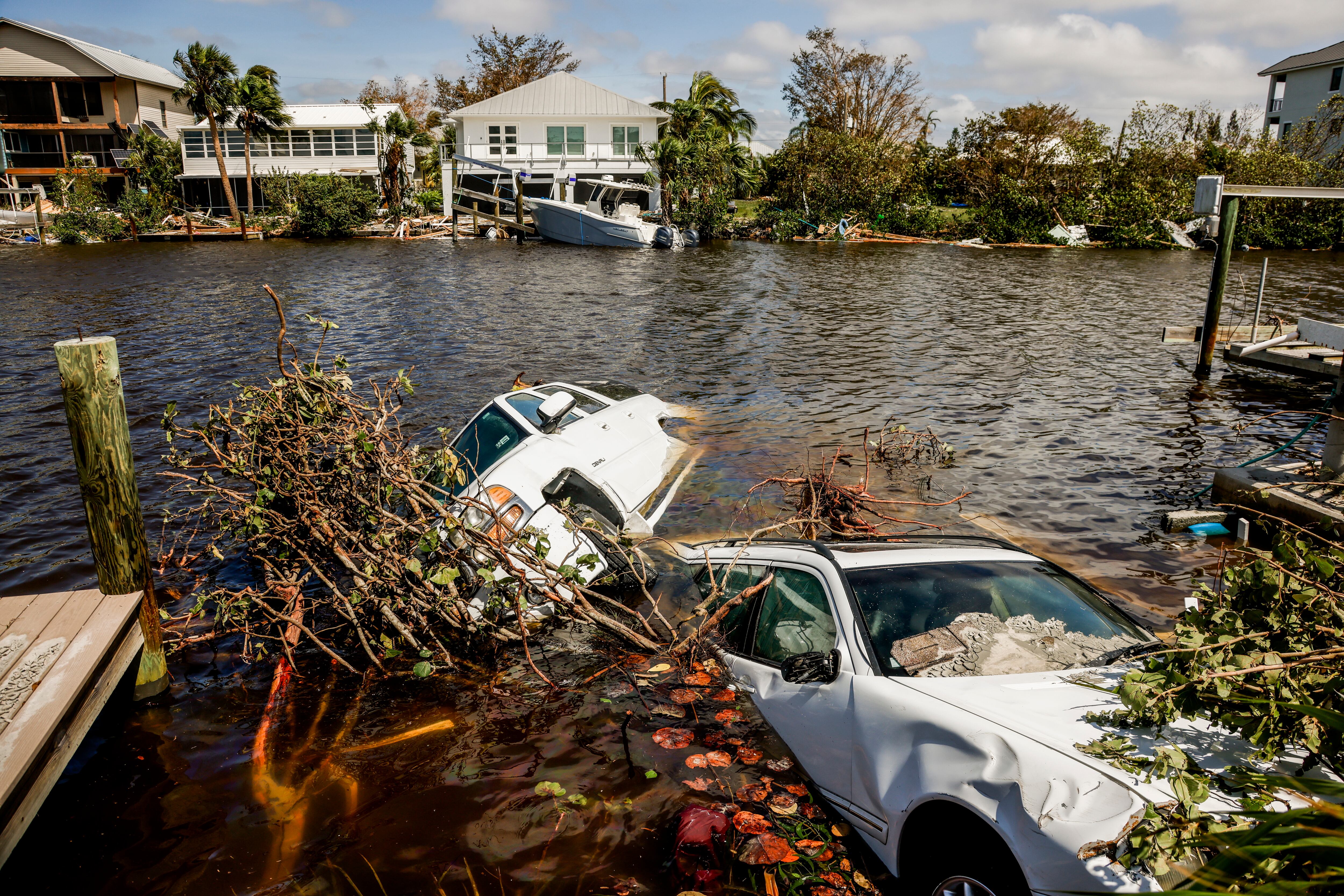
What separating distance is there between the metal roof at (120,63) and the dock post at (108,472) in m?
58.2

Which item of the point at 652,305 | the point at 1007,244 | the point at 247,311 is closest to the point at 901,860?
the point at 652,305

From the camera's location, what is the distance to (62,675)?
16.6ft

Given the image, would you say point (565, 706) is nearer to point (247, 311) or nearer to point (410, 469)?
point (410, 469)

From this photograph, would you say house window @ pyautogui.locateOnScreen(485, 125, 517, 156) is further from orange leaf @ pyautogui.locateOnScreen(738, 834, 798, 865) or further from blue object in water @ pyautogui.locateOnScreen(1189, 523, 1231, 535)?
orange leaf @ pyautogui.locateOnScreen(738, 834, 798, 865)

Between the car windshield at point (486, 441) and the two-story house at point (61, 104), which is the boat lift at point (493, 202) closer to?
the two-story house at point (61, 104)

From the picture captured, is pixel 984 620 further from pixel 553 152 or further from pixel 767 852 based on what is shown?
pixel 553 152

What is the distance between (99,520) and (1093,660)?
6.31 m

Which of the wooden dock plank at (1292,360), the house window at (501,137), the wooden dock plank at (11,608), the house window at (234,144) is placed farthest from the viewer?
the house window at (501,137)

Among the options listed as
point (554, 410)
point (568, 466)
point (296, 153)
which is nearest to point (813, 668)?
point (568, 466)

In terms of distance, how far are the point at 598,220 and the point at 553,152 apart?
1297 cm

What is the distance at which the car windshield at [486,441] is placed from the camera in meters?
8.23

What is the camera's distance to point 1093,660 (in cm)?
405

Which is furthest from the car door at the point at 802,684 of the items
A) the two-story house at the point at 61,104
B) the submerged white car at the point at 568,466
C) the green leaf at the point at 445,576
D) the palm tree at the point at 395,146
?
the two-story house at the point at 61,104

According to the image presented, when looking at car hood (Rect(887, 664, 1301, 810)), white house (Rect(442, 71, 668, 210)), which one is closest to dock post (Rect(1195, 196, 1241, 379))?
car hood (Rect(887, 664, 1301, 810))
